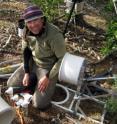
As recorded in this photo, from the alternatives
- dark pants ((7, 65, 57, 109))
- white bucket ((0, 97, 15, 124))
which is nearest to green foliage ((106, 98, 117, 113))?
dark pants ((7, 65, 57, 109))

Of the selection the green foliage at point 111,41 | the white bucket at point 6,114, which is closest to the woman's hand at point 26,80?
the white bucket at point 6,114

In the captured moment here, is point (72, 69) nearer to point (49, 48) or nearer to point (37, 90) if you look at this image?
point (49, 48)

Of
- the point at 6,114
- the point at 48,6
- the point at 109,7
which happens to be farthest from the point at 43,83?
the point at 109,7

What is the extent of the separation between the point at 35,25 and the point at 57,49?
1.25 feet

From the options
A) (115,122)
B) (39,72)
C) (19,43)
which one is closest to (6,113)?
(39,72)

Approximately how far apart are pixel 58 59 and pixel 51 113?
2.13 ft

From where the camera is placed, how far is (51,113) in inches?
183

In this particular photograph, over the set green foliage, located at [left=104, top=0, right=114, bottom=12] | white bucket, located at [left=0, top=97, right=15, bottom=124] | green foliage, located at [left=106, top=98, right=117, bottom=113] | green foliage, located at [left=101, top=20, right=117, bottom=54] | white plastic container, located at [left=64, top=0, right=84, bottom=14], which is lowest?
green foliage, located at [left=106, top=98, right=117, bottom=113]

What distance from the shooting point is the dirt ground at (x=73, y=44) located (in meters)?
4.56

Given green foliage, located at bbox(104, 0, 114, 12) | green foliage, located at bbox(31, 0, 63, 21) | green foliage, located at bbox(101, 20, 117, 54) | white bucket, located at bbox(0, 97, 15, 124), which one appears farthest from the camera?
green foliage, located at bbox(104, 0, 114, 12)

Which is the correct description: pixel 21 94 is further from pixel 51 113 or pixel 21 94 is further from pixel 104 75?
pixel 104 75

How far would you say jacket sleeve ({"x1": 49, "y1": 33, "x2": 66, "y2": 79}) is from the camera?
4405 millimetres

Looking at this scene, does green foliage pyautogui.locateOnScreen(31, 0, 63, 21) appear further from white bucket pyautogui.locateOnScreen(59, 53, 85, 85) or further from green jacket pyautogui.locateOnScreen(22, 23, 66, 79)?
white bucket pyautogui.locateOnScreen(59, 53, 85, 85)

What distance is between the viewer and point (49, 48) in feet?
14.9
